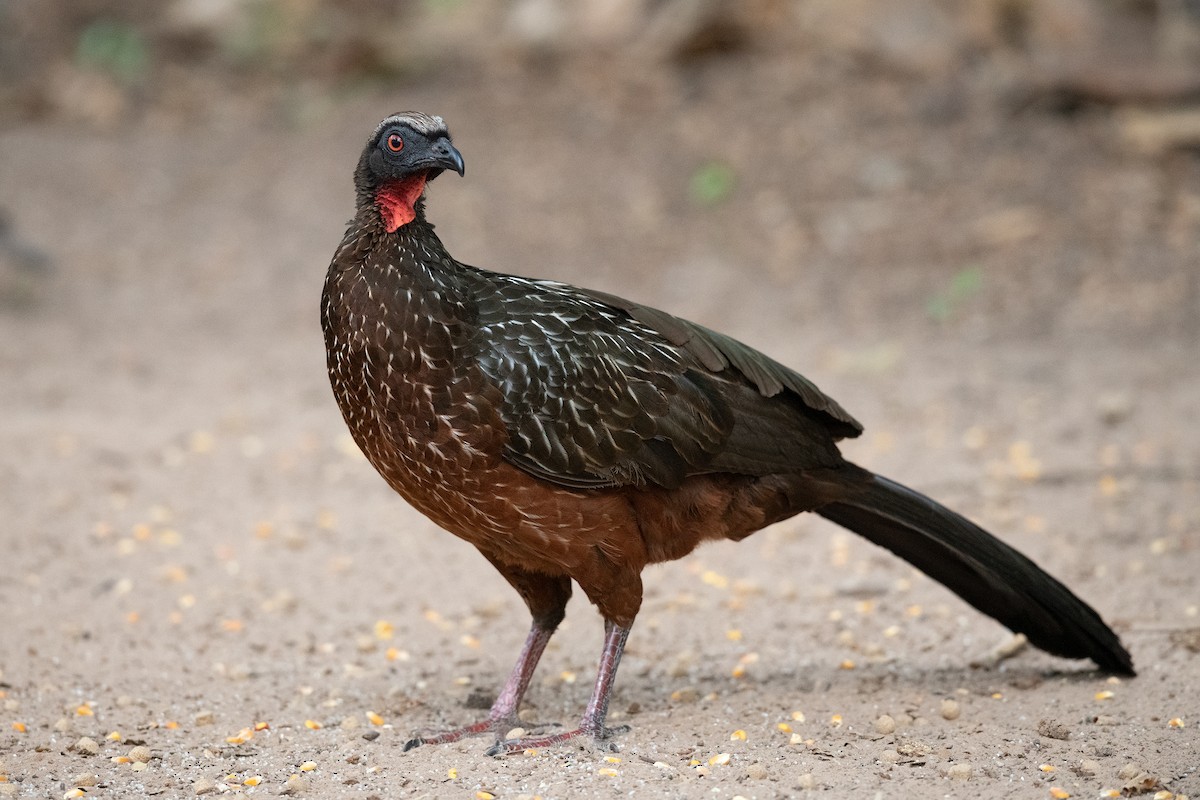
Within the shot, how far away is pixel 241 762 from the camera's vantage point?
14.1 ft

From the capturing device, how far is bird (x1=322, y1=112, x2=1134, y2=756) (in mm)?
4203

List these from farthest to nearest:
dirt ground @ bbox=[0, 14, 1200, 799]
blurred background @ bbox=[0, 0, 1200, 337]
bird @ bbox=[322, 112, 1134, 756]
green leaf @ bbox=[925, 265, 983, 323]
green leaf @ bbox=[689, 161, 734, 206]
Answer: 1. green leaf @ bbox=[689, 161, 734, 206]
2. blurred background @ bbox=[0, 0, 1200, 337]
3. green leaf @ bbox=[925, 265, 983, 323]
4. dirt ground @ bbox=[0, 14, 1200, 799]
5. bird @ bbox=[322, 112, 1134, 756]

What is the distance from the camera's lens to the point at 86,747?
4309 millimetres

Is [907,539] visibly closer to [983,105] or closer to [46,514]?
[46,514]

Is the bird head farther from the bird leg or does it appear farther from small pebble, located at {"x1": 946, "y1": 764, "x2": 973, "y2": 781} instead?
small pebble, located at {"x1": 946, "y1": 764, "x2": 973, "y2": 781}

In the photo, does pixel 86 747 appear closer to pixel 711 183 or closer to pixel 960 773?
pixel 960 773

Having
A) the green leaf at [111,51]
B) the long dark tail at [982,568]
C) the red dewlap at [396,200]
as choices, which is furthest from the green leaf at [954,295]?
the green leaf at [111,51]

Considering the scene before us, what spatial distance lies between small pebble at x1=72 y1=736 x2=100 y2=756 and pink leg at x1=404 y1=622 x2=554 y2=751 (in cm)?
101

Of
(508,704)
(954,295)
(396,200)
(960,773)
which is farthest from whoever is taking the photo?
(954,295)

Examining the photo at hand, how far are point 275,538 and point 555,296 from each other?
10.5 feet

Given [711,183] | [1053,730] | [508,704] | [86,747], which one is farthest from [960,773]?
[711,183]

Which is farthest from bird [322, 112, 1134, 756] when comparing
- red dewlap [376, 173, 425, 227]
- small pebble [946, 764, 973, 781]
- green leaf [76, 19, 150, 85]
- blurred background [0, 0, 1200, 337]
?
green leaf [76, 19, 150, 85]

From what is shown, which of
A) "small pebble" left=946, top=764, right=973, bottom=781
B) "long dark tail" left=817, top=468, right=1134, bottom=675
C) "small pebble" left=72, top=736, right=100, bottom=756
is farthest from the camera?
"long dark tail" left=817, top=468, right=1134, bottom=675

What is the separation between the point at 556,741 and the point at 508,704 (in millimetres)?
327
